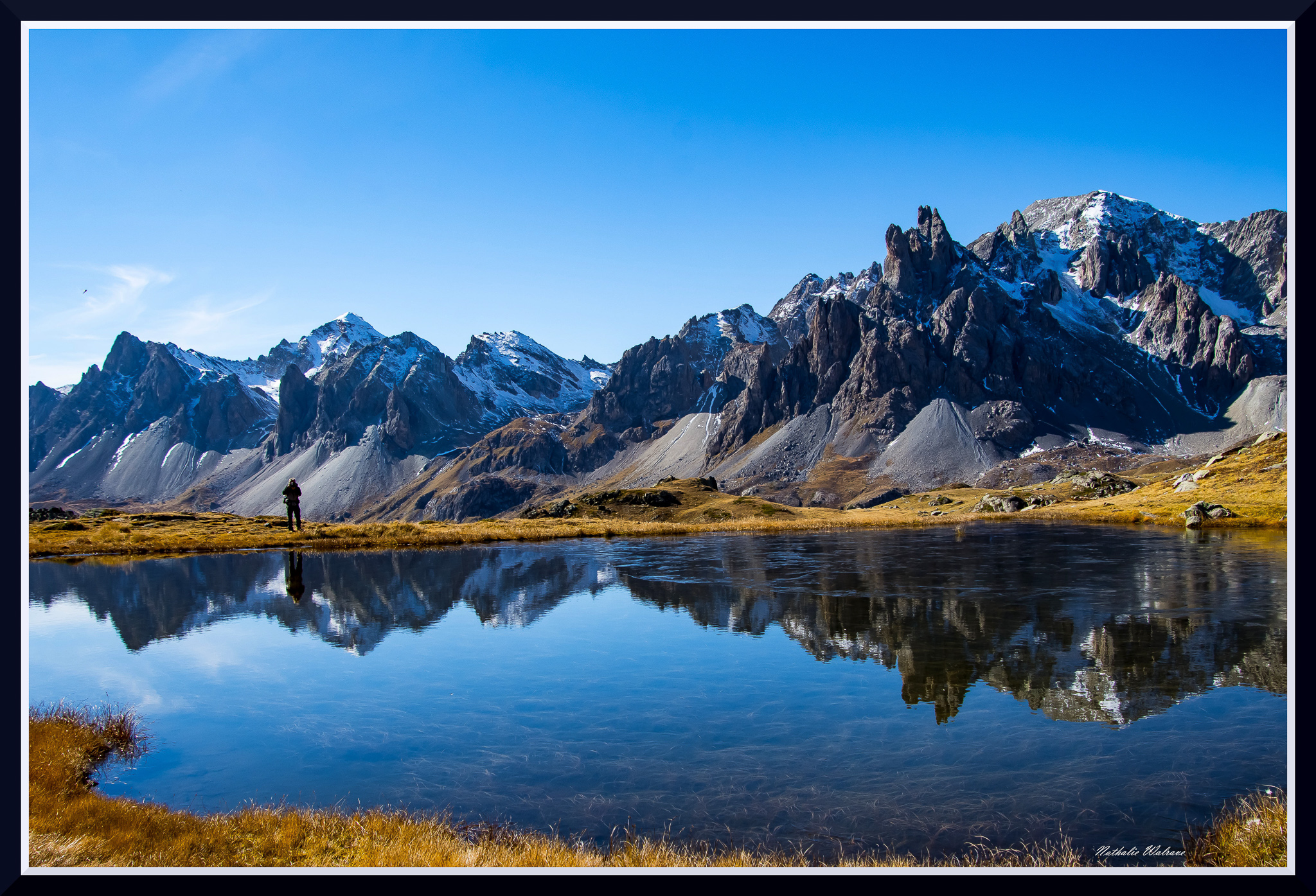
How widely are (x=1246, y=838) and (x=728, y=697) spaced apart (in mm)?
13528

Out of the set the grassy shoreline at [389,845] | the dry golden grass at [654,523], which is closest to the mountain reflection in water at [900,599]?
the grassy shoreline at [389,845]

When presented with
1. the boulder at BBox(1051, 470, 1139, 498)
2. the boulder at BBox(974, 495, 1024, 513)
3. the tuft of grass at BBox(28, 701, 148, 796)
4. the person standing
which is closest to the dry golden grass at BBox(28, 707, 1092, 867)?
the tuft of grass at BBox(28, 701, 148, 796)

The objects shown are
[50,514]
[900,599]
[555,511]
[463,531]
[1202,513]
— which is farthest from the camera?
[555,511]

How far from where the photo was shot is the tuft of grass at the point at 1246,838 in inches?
429

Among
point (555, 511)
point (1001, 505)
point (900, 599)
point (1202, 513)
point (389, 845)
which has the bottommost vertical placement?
point (1001, 505)

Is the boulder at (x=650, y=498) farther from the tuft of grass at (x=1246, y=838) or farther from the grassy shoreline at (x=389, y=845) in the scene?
the tuft of grass at (x=1246, y=838)

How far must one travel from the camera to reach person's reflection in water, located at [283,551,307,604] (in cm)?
4616

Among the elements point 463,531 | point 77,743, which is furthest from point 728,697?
point 463,531

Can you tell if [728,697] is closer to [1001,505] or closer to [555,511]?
[555,511]

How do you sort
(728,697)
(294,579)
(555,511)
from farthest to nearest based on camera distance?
(555,511)
(294,579)
(728,697)

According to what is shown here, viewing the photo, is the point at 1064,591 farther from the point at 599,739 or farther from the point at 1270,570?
the point at 599,739

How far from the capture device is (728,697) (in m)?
23.2

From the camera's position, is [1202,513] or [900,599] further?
[1202,513]

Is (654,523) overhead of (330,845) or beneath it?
beneath
